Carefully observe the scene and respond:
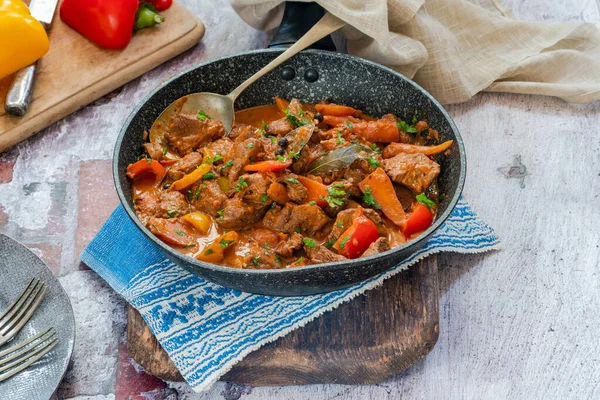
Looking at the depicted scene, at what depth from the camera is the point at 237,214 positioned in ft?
9.41

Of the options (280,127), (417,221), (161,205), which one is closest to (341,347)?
(417,221)

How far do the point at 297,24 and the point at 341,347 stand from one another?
6.20 feet

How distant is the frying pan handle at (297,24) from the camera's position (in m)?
3.75

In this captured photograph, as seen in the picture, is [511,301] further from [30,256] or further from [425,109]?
[30,256]

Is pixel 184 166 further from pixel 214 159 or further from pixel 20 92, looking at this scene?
pixel 20 92

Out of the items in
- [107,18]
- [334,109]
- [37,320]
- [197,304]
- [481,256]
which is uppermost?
[107,18]

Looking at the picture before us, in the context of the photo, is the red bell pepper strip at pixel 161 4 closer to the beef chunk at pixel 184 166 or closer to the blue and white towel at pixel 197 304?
the beef chunk at pixel 184 166

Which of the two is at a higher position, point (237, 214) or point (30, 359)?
point (237, 214)

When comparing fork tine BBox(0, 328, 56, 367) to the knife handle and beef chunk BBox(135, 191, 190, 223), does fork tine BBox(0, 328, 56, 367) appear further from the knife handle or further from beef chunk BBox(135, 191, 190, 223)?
the knife handle

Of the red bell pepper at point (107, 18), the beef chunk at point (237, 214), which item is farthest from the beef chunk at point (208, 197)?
the red bell pepper at point (107, 18)

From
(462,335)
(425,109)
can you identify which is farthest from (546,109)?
(462,335)

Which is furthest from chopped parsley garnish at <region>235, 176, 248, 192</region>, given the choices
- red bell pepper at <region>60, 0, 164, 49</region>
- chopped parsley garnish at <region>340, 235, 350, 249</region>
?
red bell pepper at <region>60, 0, 164, 49</region>

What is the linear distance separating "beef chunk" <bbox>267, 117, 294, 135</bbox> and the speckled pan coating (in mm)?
334

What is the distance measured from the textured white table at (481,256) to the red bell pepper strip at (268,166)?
85 centimetres
